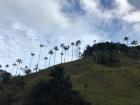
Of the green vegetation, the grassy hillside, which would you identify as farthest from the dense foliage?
the grassy hillside

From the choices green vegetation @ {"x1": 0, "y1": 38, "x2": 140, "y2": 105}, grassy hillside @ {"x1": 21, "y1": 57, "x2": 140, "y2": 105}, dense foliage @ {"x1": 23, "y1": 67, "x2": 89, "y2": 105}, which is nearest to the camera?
dense foliage @ {"x1": 23, "y1": 67, "x2": 89, "y2": 105}

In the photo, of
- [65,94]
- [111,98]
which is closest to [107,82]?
[111,98]

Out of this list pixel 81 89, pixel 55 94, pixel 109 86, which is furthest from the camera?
pixel 109 86

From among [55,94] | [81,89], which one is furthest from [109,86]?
[55,94]

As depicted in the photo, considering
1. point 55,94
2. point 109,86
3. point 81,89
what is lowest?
point 55,94

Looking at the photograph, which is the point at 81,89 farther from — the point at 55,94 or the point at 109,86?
the point at 55,94

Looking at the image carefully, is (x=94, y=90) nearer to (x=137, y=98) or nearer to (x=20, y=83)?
(x=137, y=98)

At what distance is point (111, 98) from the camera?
13650cm

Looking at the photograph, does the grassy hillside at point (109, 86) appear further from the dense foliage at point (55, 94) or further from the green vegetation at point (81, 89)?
the dense foliage at point (55, 94)

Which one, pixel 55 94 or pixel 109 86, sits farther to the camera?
pixel 109 86

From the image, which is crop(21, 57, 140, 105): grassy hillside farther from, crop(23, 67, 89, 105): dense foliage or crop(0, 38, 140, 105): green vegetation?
crop(23, 67, 89, 105): dense foliage

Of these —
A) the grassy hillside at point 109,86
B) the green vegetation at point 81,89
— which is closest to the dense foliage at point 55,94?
the green vegetation at point 81,89

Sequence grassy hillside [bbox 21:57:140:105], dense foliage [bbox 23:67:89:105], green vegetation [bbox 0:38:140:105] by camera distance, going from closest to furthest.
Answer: dense foliage [bbox 23:67:89:105], green vegetation [bbox 0:38:140:105], grassy hillside [bbox 21:57:140:105]

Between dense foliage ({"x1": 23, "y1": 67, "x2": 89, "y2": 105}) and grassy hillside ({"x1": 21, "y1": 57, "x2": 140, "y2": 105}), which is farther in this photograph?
grassy hillside ({"x1": 21, "y1": 57, "x2": 140, "y2": 105})
